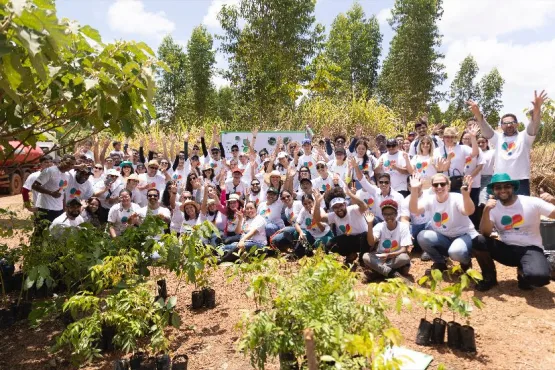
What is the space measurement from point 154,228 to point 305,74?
49.2ft

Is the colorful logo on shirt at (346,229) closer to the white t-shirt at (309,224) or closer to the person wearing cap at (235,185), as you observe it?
the white t-shirt at (309,224)

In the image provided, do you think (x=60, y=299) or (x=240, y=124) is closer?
(x=60, y=299)

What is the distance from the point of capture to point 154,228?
13.0 feet

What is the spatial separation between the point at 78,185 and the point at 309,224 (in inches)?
149

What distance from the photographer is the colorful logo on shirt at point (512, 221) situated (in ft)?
15.3

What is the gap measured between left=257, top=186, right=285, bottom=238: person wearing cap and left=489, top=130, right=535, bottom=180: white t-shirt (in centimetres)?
341

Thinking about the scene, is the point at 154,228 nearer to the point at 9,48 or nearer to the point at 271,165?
the point at 9,48

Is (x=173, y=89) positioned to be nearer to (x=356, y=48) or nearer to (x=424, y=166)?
(x=356, y=48)

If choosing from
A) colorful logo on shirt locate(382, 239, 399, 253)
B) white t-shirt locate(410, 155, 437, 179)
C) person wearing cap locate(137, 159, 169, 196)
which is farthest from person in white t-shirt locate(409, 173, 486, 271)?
person wearing cap locate(137, 159, 169, 196)

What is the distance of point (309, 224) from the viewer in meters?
6.50

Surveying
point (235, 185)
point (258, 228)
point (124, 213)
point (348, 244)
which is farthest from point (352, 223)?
point (124, 213)

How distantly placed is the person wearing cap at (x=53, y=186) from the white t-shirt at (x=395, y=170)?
497 centimetres

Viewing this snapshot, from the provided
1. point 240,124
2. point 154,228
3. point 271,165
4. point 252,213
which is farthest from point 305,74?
point 154,228

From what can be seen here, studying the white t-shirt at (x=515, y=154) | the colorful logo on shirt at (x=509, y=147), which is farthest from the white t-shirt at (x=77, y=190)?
the colorful logo on shirt at (x=509, y=147)
